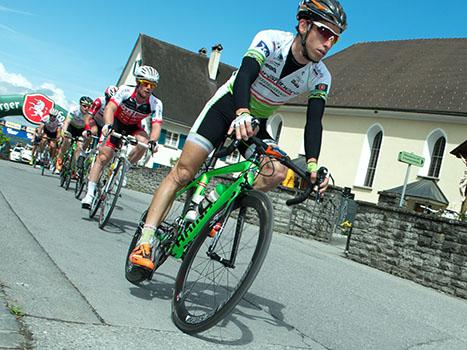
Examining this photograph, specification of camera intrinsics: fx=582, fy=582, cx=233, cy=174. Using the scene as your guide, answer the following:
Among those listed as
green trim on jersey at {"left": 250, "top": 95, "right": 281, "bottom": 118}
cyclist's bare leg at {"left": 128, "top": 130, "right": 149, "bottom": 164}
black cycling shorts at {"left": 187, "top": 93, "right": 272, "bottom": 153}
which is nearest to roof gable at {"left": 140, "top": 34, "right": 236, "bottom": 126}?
cyclist's bare leg at {"left": 128, "top": 130, "right": 149, "bottom": 164}

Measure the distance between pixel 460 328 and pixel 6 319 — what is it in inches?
188

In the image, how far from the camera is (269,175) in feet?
13.2

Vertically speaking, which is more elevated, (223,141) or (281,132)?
(281,132)

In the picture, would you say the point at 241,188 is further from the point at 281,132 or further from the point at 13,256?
the point at 281,132

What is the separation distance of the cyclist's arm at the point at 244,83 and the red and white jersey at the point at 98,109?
7.33 m

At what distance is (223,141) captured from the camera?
424cm

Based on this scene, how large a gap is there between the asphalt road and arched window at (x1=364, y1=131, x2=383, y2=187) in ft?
89.6

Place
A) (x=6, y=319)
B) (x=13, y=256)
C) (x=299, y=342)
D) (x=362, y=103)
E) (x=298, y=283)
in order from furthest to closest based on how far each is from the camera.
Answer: (x=362, y=103)
(x=298, y=283)
(x=13, y=256)
(x=299, y=342)
(x=6, y=319)

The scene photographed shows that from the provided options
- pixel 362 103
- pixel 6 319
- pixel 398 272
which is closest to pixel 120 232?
pixel 6 319

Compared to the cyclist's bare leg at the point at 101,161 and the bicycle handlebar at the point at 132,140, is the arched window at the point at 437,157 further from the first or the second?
the bicycle handlebar at the point at 132,140

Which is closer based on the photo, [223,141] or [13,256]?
[223,141]

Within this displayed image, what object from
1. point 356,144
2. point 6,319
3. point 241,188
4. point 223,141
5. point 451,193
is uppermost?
point 356,144

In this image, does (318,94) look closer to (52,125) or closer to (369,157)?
(52,125)

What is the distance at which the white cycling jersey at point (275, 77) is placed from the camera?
4.01 meters
